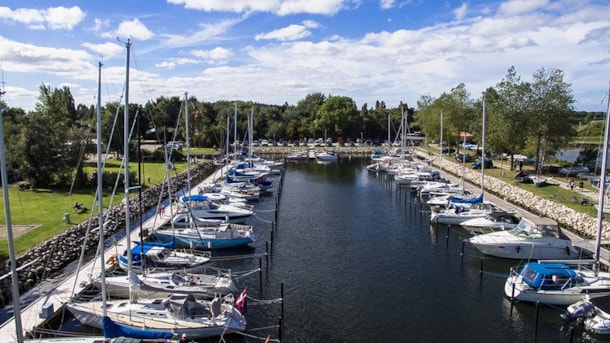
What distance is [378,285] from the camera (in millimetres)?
31844

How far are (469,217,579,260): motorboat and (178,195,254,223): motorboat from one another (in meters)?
23.0

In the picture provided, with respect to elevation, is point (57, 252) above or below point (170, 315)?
above

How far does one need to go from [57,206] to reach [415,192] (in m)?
45.6

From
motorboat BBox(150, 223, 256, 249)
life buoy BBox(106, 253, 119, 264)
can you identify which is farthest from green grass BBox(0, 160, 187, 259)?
motorboat BBox(150, 223, 256, 249)

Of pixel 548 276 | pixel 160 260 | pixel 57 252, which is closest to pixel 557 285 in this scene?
pixel 548 276

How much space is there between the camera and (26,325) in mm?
23312

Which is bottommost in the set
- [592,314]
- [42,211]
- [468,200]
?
[592,314]

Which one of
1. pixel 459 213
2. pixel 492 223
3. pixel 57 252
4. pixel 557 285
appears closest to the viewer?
pixel 557 285

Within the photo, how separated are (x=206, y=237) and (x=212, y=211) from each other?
30.3ft

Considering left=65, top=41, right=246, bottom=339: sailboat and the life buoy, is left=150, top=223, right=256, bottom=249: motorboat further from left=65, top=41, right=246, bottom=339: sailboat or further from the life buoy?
left=65, top=41, right=246, bottom=339: sailboat

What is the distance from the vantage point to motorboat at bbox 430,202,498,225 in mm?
47000

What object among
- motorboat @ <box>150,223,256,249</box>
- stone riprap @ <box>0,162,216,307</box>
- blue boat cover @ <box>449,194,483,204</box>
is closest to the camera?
stone riprap @ <box>0,162,216,307</box>

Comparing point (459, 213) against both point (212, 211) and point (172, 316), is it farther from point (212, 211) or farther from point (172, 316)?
point (172, 316)

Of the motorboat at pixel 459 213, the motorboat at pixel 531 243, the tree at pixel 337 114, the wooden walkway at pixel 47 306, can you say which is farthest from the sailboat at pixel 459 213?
the tree at pixel 337 114
